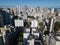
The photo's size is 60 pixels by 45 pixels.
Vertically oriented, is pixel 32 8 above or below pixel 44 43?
above

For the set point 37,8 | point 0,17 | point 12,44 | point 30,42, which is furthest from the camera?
point 37,8

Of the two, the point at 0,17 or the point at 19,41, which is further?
the point at 0,17

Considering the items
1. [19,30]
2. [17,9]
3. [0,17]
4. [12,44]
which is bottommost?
[12,44]

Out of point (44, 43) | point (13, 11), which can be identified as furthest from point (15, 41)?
point (13, 11)

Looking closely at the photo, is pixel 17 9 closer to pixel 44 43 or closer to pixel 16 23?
pixel 16 23

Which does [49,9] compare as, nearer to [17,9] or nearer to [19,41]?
[17,9]

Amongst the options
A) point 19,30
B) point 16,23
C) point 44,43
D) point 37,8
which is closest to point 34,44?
point 44,43

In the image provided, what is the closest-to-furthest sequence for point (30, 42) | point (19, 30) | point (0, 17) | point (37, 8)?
point (30, 42) < point (19, 30) < point (0, 17) < point (37, 8)
